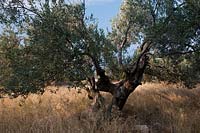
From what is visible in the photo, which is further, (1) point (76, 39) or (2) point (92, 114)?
(2) point (92, 114)

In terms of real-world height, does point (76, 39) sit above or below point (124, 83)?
above

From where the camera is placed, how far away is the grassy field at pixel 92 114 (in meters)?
10.7

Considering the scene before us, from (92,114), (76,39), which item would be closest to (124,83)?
(92,114)

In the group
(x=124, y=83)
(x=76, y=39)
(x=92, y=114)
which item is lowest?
(x=92, y=114)

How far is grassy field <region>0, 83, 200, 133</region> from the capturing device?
420 inches

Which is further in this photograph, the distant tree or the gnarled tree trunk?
the gnarled tree trunk

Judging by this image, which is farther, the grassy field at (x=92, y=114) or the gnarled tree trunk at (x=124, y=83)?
the gnarled tree trunk at (x=124, y=83)

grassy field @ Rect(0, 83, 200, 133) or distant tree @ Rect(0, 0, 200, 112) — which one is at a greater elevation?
distant tree @ Rect(0, 0, 200, 112)

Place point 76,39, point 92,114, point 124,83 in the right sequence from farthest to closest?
point 124,83, point 92,114, point 76,39

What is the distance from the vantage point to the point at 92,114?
12625mm

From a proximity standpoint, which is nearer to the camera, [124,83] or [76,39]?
[76,39]

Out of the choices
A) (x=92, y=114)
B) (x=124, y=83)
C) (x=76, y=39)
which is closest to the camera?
(x=76, y=39)

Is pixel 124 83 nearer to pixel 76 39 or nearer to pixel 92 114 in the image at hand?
pixel 92 114

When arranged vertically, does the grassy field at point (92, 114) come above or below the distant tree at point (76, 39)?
below
